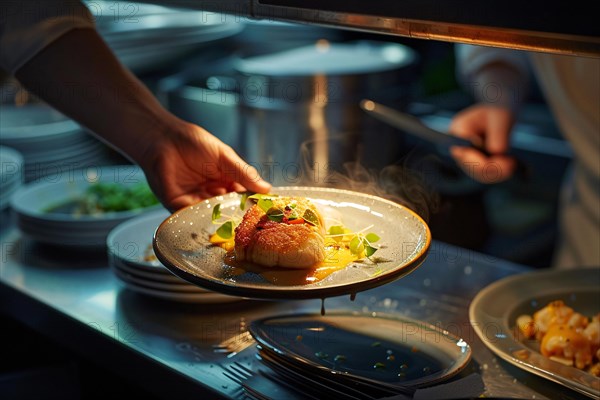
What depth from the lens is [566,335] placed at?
4.46ft

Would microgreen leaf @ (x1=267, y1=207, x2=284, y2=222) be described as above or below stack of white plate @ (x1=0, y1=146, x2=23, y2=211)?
above

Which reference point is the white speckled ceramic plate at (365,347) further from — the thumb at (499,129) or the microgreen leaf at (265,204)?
the thumb at (499,129)

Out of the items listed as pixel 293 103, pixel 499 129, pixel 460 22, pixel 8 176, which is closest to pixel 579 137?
pixel 499 129

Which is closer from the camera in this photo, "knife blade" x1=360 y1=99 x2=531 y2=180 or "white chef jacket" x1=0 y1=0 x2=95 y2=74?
"white chef jacket" x1=0 y1=0 x2=95 y2=74

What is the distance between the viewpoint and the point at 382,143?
8.36 feet

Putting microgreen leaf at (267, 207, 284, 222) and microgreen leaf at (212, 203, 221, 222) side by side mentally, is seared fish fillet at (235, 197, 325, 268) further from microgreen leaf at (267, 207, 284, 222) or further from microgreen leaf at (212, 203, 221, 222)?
microgreen leaf at (212, 203, 221, 222)

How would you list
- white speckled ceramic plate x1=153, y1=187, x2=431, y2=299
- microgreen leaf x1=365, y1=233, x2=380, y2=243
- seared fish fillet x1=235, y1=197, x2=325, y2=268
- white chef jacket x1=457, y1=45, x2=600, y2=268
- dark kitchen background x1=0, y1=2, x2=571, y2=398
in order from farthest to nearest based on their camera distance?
1. dark kitchen background x1=0, y1=2, x2=571, y2=398
2. white chef jacket x1=457, y1=45, x2=600, y2=268
3. microgreen leaf x1=365, y1=233, x2=380, y2=243
4. seared fish fillet x1=235, y1=197, x2=325, y2=268
5. white speckled ceramic plate x1=153, y1=187, x2=431, y2=299

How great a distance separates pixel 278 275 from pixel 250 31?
2.11m

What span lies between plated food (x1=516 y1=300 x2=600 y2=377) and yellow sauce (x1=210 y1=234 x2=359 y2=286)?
41 centimetres

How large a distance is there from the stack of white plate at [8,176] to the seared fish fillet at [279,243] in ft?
3.40

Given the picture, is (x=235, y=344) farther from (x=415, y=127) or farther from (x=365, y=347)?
(x=415, y=127)

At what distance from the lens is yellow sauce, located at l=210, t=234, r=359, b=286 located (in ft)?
4.08

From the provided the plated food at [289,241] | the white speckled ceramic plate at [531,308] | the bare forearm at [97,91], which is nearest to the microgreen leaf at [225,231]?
the plated food at [289,241]

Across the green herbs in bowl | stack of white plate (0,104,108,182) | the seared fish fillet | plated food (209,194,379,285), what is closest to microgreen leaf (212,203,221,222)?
plated food (209,194,379,285)
